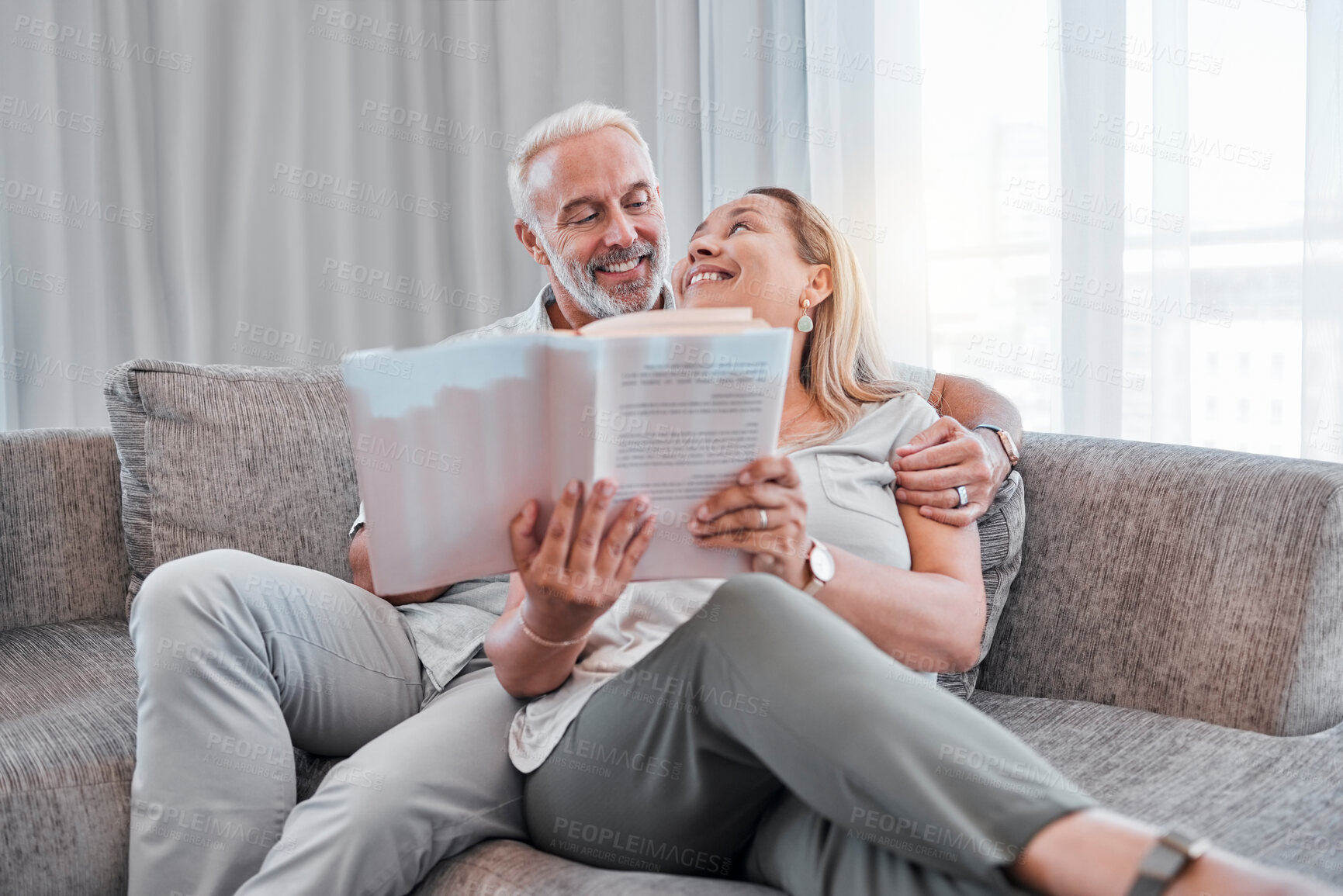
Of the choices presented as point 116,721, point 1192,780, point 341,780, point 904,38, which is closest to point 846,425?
point 1192,780

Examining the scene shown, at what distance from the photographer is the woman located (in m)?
0.88

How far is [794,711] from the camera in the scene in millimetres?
975

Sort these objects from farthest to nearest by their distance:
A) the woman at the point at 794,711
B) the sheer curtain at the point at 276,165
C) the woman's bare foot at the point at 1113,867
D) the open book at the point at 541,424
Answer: the sheer curtain at the point at 276,165 < the open book at the point at 541,424 < the woman at the point at 794,711 < the woman's bare foot at the point at 1113,867

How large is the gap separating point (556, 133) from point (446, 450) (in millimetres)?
1114

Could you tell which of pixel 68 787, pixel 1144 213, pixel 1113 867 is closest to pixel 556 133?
pixel 1144 213

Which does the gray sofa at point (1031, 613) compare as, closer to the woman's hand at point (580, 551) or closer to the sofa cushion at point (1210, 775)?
the sofa cushion at point (1210, 775)

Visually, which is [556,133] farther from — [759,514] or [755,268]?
[759,514]

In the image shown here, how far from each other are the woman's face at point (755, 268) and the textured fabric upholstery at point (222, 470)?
73cm

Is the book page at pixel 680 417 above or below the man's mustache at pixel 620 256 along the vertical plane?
below

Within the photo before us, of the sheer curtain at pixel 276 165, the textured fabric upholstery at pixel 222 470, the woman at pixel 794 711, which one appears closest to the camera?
the woman at pixel 794 711

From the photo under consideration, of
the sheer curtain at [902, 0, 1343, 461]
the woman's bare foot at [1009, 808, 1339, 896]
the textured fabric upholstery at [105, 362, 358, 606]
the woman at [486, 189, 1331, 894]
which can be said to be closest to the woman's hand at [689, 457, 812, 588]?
the woman at [486, 189, 1331, 894]

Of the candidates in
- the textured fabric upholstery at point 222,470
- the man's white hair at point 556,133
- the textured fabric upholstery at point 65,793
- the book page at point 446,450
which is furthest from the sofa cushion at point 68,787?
the man's white hair at point 556,133

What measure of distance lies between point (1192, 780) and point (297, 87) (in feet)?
9.29

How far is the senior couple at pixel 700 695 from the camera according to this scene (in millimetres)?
927
